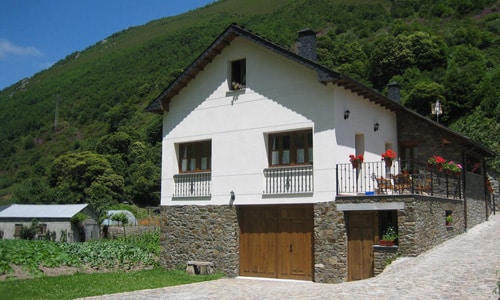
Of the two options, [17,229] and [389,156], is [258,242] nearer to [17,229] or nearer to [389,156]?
[389,156]

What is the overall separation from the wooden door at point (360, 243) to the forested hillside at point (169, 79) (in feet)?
57.6

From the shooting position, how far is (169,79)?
83500mm

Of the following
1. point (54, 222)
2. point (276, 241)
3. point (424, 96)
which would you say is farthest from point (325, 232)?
point (424, 96)

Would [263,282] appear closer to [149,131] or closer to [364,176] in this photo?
[364,176]

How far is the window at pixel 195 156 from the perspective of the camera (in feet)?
65.7

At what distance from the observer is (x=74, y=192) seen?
59.3 metres

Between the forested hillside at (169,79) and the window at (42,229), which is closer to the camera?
the window at (42,229)

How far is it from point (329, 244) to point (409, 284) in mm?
4057

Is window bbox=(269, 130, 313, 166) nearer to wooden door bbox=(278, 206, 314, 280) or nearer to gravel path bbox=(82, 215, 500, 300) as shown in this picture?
wooden door bbox=(278, 206, 314, 280)

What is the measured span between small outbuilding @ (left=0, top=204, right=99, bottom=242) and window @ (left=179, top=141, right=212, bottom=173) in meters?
18.1

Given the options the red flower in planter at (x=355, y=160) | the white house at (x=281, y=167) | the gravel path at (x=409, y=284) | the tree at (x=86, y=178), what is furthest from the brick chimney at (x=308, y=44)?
the tree at (x=86, y=178)

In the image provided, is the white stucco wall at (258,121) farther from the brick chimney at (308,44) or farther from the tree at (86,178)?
the tree at (86,178)

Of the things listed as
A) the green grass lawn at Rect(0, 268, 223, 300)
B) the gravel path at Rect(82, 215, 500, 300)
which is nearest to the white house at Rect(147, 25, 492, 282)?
the gravel path at Rect(82, 215, 500, 300)

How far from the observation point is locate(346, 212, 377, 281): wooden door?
52.4 feet
